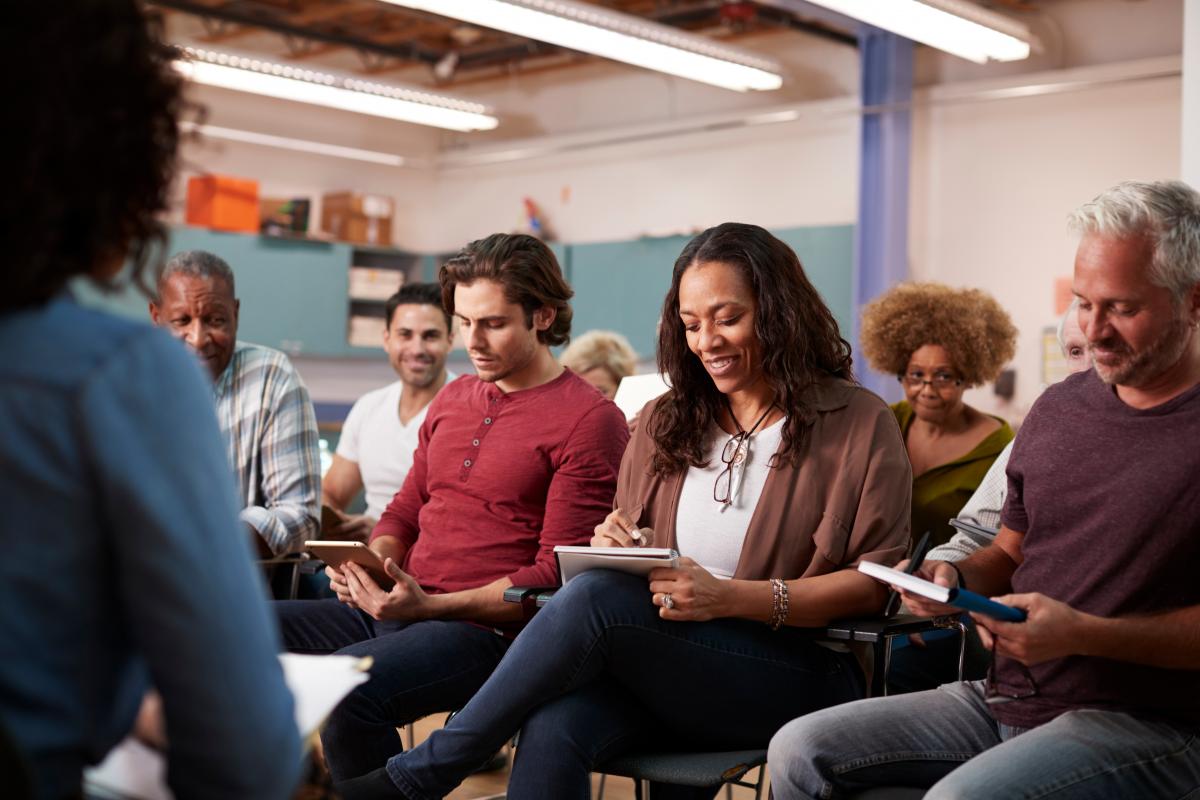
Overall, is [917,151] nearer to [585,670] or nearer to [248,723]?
[585,670]

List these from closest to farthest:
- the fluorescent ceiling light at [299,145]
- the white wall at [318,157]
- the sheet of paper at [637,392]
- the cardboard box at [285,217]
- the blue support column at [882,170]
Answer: the sheet of paper at [637,392] < the blue support column at [882,170] < the cardboard box at [285,217] < the fluorescent ceiling light at [299,145] < the white wall at [318,157]

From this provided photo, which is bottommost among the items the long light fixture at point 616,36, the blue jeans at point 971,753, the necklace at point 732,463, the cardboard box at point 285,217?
the blue jeans at point 971,753

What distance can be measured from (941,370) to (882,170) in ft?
13.1

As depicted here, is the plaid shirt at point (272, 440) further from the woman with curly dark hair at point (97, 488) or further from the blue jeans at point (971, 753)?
the woman with curly dark hair at point (97, 488)

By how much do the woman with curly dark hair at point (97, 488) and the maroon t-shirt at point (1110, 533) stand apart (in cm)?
129

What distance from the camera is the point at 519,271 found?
2.83 meters

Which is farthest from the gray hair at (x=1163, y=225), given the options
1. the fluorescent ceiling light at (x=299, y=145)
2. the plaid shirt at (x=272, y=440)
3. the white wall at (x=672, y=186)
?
the fluorescent ceiling light at (x=299, y=145)

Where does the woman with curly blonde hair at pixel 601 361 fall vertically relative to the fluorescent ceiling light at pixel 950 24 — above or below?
below

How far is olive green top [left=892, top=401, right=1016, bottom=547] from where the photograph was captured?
3066 millimetres

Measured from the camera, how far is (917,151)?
7.32m

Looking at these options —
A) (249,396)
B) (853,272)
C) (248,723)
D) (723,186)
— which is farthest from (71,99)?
(723,186)

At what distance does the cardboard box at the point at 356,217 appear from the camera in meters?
8.91

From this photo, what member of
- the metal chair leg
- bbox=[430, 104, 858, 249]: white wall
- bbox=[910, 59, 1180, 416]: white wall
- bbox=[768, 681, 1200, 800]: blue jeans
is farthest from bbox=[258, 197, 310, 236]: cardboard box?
bbox=[768, 681, 1200, 800]: blue jeans

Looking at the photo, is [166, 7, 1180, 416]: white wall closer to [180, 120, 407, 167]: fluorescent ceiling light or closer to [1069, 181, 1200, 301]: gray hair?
[180, 120, 407, 167]: fluorescent ceiling light
